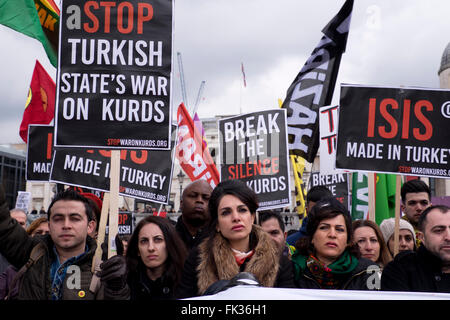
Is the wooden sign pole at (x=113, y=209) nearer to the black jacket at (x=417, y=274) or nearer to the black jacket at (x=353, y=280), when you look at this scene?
the black jacket at (x=353, y=280)

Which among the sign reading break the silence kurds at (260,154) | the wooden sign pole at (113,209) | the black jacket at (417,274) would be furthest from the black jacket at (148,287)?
the sign reading break the silence kurds at (260,154)

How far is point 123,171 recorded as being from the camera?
6.66 m

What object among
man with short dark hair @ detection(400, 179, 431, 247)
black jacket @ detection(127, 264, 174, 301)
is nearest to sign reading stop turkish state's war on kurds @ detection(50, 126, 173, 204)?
Answer: black jacket @ detection(127, 264, 174, 301)

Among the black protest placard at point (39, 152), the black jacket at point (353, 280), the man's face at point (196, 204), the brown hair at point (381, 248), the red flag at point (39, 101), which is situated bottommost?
the black jacket at point (353, 280)

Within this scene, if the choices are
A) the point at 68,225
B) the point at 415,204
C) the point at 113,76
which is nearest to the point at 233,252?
the point at 68,225

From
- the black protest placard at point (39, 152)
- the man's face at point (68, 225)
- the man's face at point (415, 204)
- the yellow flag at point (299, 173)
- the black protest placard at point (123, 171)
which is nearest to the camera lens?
the man's face at point (68, 225)

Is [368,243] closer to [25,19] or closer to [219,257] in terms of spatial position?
[219,257]

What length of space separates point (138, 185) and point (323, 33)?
148 inches

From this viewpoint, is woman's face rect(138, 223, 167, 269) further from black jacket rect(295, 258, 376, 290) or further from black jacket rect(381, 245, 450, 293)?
black jacket rect(381, 245, 450, 293)

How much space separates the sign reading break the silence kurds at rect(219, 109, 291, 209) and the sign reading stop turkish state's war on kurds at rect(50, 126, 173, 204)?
106 centimetres

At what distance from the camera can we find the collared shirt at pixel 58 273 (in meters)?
3.42

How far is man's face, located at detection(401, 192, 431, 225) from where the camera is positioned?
231 inches

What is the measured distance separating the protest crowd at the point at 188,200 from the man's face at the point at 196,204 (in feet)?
0.05

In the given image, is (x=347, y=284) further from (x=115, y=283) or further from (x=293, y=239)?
(x=293, y=239)
